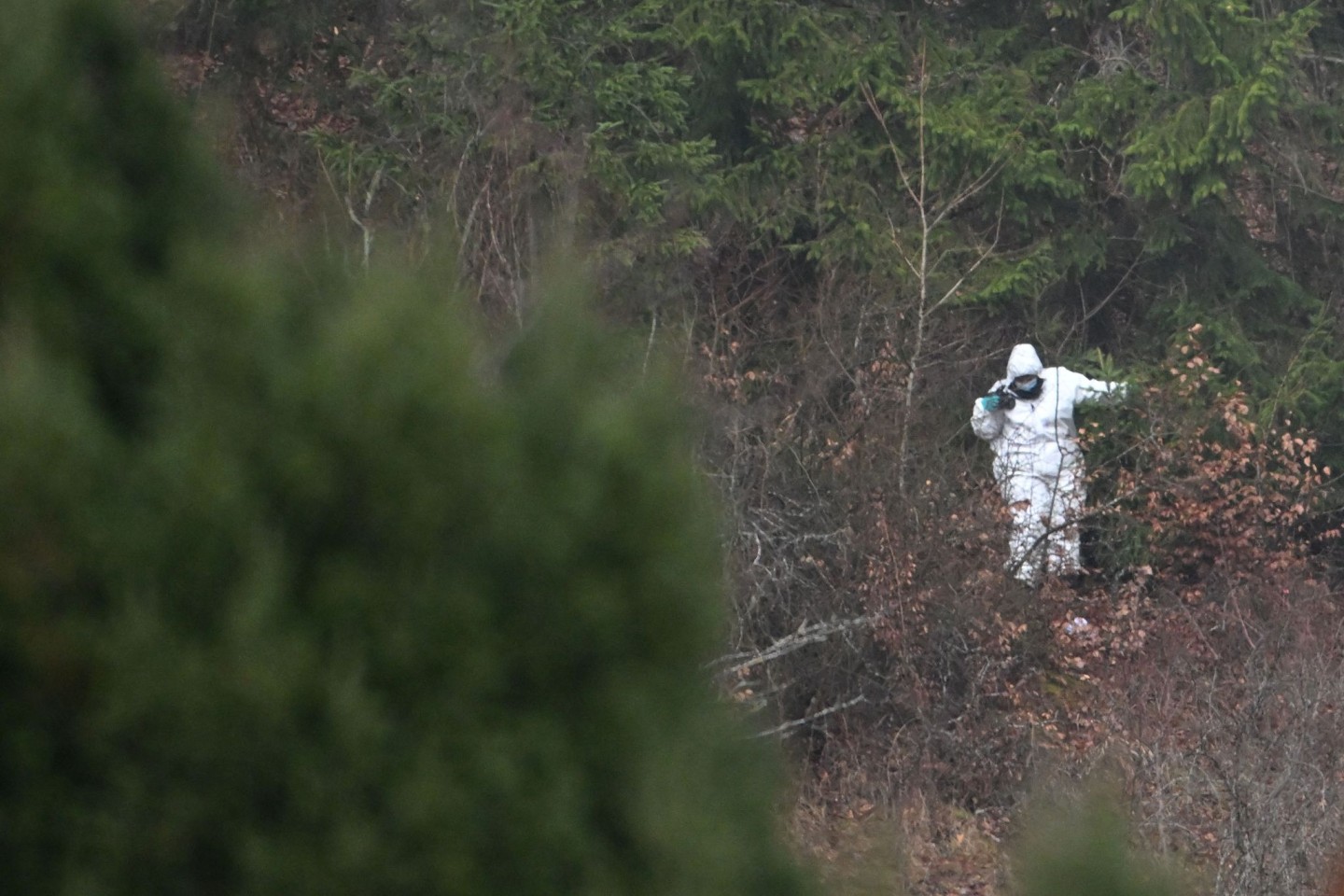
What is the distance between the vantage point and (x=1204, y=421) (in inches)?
496

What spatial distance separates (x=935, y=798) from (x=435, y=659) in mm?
7832

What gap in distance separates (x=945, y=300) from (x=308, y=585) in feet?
35.2

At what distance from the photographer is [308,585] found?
1218 mm

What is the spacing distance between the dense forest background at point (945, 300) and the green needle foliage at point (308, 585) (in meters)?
4.01

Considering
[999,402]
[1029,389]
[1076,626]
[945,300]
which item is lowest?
[1076,626]

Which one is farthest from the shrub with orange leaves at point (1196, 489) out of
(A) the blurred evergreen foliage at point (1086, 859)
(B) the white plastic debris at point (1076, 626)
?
(A) the blurred evergreen foliage at point (1086, 859)

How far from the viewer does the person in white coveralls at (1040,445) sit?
11359 millimetres

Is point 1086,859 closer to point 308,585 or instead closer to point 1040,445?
point 308,585

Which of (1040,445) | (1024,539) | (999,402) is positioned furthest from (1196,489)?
(1024,539)

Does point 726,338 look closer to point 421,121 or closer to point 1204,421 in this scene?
point 421,121

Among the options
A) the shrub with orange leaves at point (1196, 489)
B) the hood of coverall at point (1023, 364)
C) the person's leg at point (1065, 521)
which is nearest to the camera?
the person's leg at point (1065, 521)

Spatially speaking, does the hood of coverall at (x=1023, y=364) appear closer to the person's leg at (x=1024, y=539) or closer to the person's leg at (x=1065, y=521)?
the person's leg at (x=1065, y=521)

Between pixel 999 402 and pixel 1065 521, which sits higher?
pixel 999 402

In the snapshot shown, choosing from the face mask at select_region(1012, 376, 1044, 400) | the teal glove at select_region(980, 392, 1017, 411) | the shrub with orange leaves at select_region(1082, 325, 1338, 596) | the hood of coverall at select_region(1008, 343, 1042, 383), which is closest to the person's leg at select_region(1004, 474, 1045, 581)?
the shrub with orange leaves at select_region(1082, 325, 1338, 596)
